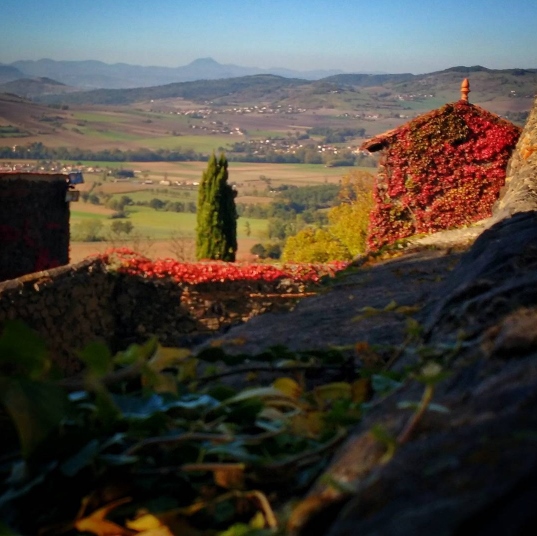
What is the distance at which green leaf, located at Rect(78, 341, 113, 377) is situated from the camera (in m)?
1.25

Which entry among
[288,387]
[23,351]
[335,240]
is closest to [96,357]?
[23,351]

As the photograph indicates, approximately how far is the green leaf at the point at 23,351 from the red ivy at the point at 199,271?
40.1ft

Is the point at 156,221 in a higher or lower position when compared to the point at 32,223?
lower

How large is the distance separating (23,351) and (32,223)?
721 inches

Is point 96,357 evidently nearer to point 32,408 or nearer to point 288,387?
point 32,408

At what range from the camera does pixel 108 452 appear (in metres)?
1.21

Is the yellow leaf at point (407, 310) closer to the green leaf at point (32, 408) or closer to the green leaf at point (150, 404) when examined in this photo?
the green leaf at point (150, 404)

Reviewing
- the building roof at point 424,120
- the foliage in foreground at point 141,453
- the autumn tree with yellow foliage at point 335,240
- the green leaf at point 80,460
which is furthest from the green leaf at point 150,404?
the autumn tree with yellow foliage at point 335,240

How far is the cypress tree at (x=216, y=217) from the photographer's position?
21.5m

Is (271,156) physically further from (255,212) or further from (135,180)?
(255,212)

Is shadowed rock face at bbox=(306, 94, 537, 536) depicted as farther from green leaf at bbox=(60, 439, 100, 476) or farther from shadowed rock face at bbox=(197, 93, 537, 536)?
green leaf at bbox=(60, 439, 100, 476)

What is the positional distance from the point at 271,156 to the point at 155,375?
7973 cm

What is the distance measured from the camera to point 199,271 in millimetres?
13805

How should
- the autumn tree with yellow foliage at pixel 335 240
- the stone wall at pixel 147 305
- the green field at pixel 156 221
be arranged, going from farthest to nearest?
the green field at pixel 156 221 → the autumn tree with yellow foliage at pixel 335 240 → the stone wall at pixel 147 305
